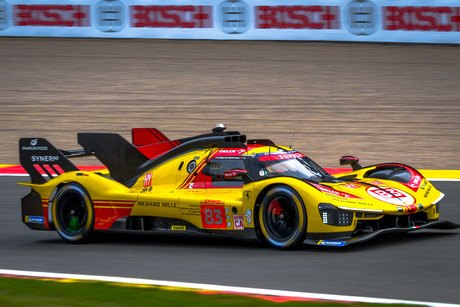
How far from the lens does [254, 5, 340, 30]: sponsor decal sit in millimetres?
20984

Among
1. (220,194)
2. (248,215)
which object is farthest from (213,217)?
(248,215)

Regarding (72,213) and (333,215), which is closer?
(333,215)

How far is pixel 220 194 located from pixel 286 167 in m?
0.82

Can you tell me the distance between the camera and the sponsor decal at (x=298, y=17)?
826 inches

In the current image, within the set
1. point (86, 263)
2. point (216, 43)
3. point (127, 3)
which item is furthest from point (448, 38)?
point (86, 263)

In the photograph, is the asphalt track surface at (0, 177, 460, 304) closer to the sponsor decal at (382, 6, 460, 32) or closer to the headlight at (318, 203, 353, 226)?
the headlight at (318, 203, 353, 226)

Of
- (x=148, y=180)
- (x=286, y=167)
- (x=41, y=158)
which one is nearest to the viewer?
(x=286, y=167)

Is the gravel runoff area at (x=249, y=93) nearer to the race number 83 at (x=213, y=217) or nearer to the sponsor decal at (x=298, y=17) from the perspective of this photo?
the sponsor decal at (x=298, y=17)

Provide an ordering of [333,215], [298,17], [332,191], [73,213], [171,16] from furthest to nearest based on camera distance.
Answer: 1. [171,16]
2. [298,17]
3. [73,213]
4. [332,191]
5. [333,215]

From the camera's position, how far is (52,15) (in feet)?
74.7

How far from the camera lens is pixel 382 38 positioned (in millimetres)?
21516

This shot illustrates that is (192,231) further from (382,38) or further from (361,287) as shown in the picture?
(382,38)

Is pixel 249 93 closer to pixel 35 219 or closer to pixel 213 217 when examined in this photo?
pixel 35 219

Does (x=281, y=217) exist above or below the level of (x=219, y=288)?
above
